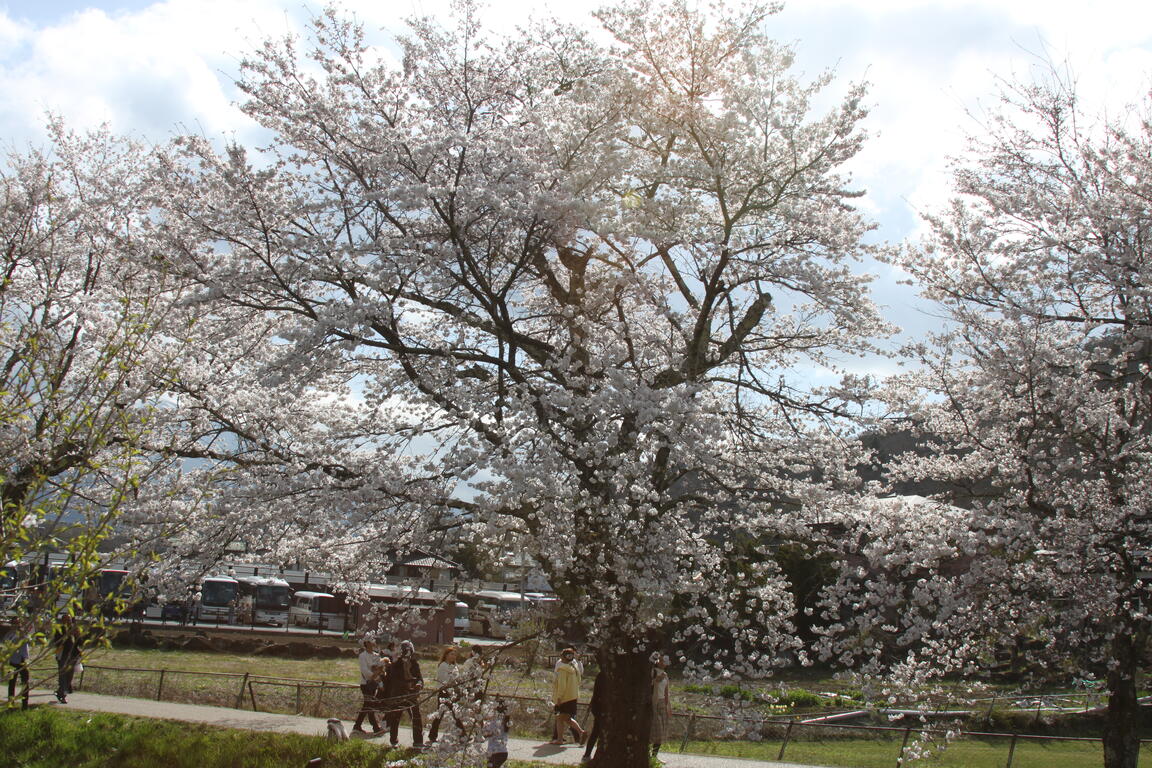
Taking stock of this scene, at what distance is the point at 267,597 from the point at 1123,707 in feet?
139

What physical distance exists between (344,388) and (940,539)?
25.4 ft

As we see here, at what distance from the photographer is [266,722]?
13406 millimetres

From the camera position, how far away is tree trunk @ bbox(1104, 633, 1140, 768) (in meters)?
8.93

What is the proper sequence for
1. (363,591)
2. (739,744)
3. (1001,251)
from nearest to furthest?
(1001,251) → (363,591) → (739,744)

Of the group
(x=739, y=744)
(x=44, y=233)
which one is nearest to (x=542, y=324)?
(x=739, y=744)

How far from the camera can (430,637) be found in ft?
115

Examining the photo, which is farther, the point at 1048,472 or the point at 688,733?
the point at 688,733

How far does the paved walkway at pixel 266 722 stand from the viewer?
11773 millimetres

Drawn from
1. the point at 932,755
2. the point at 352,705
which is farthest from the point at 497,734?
the point at 352,705

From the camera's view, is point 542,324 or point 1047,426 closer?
point 1047,426

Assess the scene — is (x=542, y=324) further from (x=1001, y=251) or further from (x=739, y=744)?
(x=739, y=744)

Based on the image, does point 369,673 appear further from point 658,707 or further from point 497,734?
point 497,734

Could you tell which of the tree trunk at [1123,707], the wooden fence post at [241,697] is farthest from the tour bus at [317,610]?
the tree trunk at [1123,707]

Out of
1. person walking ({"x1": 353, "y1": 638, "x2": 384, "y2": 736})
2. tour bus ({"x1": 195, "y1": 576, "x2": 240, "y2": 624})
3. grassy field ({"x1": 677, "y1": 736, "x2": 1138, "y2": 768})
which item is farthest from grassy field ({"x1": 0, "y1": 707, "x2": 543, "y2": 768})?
tour bus ({"x1": 195, "y1": 576, "x2": 240, "y2": 624})
